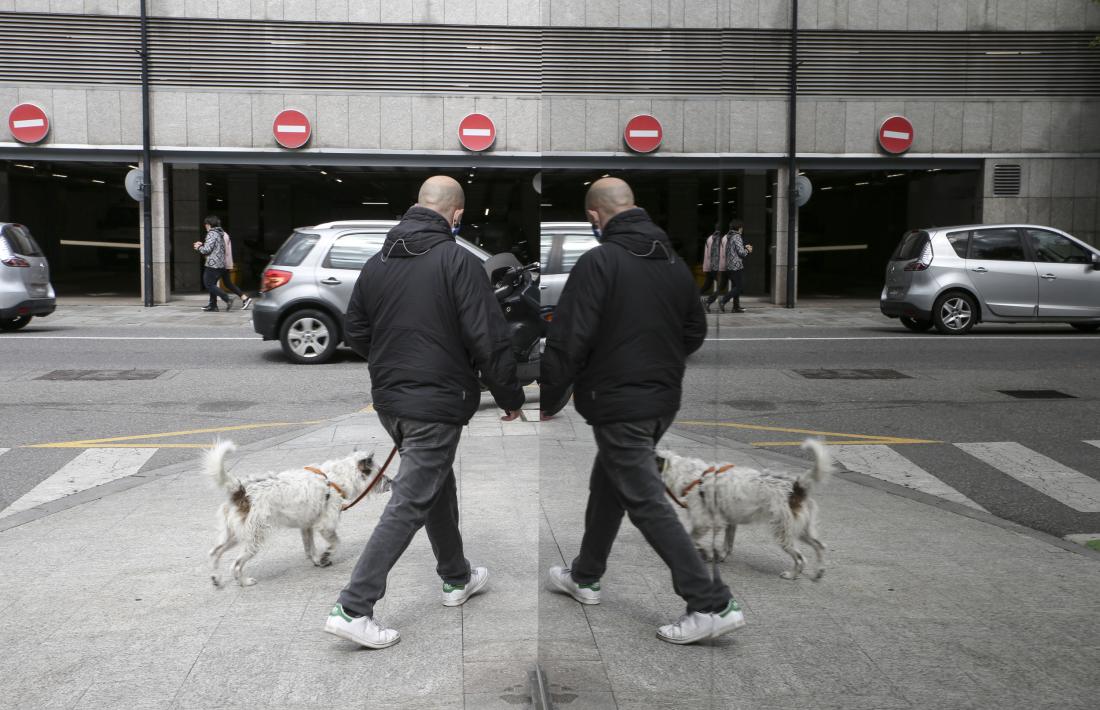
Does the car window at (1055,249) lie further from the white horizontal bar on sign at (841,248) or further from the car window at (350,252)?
the car window at (350,252)

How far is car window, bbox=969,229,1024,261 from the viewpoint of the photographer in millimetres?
7504

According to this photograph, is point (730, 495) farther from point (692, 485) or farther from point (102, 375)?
point (102, 375)

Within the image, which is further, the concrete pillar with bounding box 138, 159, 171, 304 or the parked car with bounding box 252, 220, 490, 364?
the concrete pillar with bounding box 138, 159, 171, 304

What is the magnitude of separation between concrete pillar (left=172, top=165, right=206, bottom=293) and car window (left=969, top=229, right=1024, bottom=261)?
59.1 feet

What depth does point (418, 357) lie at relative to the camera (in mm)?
3656

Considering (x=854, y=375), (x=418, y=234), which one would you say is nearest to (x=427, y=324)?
(x=418, y=234)

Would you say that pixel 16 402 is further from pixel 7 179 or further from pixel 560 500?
pixel 7 179

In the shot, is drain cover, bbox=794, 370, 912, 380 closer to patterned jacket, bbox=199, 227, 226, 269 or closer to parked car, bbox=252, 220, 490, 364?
parked car, bbox=252, 220, 490, 364

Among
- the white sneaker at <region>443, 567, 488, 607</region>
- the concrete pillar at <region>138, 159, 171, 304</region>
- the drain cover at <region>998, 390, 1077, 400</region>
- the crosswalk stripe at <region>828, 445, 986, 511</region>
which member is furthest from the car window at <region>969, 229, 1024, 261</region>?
the concrete pillar at <region>138, 159, 171, 304</region>

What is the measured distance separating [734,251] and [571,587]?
3.78 ft

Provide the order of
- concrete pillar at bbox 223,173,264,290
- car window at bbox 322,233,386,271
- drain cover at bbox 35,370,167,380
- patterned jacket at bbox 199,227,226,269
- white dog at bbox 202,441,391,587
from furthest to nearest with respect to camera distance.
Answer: concrete pillar at bbox 223,173,264,290 < patterned jacket at bbox 199,227,226,269 < car window at bbox 322,233,386,271 < drain cover at bbox 35,370,167,380 < white dog at bbox 202,441,391,587

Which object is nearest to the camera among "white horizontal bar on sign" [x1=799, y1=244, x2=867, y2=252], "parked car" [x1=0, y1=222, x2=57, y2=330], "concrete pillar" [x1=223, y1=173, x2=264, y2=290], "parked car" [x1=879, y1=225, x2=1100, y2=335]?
"white horizontal bar on sign" [x1=799, y1=244, x2=867, y2=252]

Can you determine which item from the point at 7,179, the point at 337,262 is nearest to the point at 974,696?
the point at 337,262

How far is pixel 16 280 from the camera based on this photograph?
1511cm
